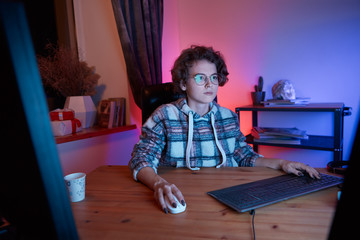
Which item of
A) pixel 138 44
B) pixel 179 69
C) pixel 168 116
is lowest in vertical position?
pixel 168 116

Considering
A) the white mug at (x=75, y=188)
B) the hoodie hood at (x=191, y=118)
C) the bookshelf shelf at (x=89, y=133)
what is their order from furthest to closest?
the bookshelf shelf at (x=89, y=133), the hoodie hood at (x=191, y=118), the white mug at (x=75, y=188)

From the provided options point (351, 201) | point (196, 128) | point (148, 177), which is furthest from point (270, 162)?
point (351, 201)

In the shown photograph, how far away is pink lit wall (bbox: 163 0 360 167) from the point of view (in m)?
2.10

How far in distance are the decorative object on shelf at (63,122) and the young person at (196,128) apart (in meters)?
0.74

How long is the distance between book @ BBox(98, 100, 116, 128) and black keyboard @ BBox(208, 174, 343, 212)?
1396mm

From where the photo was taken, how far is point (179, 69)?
1382 millimetres

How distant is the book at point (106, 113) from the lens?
79.3 inches

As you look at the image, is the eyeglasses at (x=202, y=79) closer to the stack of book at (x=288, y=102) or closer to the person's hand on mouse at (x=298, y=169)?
the person's hand on mouse at (x=298, y=169)

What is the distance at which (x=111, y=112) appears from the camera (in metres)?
2.02

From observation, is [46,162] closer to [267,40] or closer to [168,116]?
[168,116]

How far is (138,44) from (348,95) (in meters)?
1.82

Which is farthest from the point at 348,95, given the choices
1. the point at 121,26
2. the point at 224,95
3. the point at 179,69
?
the point at 121,26

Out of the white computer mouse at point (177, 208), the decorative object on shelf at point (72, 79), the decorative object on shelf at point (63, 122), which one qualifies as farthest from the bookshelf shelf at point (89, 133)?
the white computer mouse at point (177, 208)

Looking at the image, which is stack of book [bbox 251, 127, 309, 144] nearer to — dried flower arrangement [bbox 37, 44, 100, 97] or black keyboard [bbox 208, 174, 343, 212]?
black keyboard [bbox 208, 174, 343, 212]
